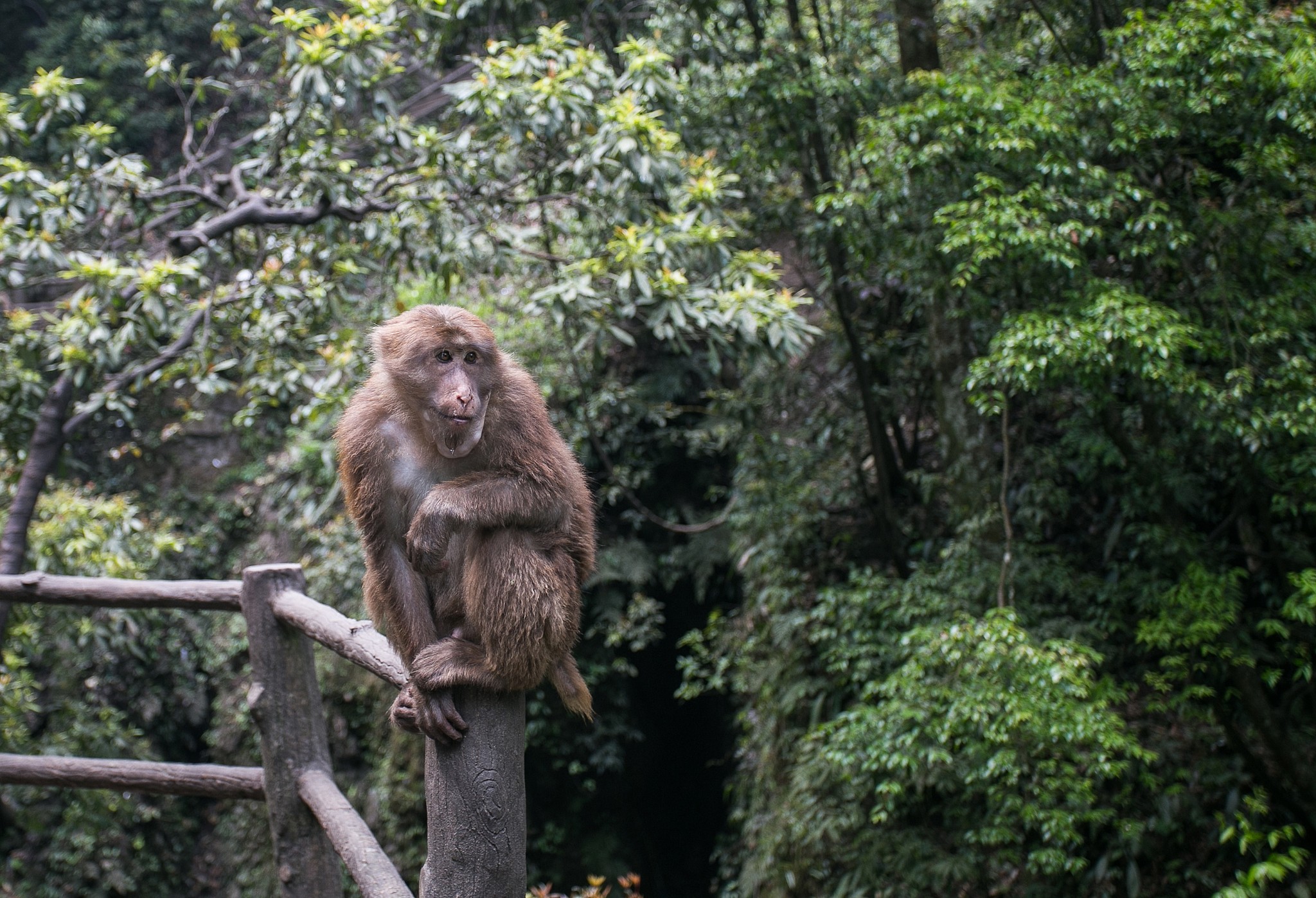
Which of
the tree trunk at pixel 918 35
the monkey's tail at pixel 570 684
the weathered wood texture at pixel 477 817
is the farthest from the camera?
the tree trunk at pixel 918 35

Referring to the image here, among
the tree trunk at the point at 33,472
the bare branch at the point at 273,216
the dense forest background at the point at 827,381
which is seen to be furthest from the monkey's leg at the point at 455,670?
the tree trunk at the point at 33,472

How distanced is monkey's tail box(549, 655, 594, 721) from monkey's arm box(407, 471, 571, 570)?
0.33 metres

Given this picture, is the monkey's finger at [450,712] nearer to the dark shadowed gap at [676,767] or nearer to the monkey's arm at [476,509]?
the monkey's arm at [476,509]

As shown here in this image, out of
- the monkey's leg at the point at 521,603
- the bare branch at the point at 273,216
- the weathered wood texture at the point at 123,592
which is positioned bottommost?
the monkey's leg at the point at 521,603

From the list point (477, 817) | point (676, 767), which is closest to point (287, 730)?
point (477, 817)

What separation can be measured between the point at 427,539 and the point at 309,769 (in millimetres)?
928

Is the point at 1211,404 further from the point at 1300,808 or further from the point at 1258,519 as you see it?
the point at 1300,808

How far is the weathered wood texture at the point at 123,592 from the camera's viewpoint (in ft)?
8.54

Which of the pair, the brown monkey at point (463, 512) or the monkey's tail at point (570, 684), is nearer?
the brown monkey at point (463, 512)

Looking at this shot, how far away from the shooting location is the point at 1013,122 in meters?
3.52

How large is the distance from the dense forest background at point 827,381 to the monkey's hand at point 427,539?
35.2 inches

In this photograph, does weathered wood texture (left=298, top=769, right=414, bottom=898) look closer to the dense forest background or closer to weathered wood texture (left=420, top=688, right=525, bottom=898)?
weathered wood texture (left=420, top=688, right=525, bottom=898)

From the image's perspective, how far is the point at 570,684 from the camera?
215 centimetres

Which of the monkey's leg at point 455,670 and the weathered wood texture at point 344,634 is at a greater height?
the weathered wood texture at point 344,634
